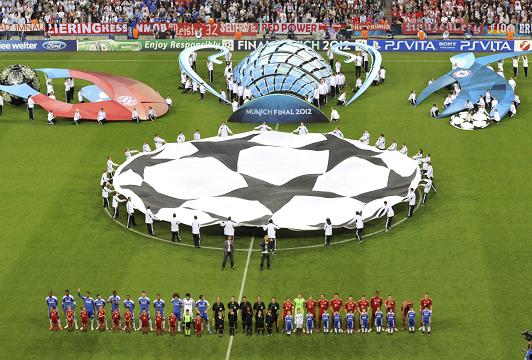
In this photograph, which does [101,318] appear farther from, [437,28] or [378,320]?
[437,28]

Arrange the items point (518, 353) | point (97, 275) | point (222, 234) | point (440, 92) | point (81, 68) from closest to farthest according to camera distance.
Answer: point (518, 353) → point (97, 275) → point (222, 234) → point (440, 92) → point (81, 68)

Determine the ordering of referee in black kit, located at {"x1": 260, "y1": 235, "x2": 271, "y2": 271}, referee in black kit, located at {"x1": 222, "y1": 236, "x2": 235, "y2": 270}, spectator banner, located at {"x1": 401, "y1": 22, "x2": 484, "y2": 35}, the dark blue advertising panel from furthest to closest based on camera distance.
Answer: spectator banner, located at {"x1": 401, "y1": 22, "x2": 484, "y2": 35} < the dark blue advertising panel < referee in black kit, located at {"x1": 222, "y1": 236, "x2": 235, "y2": 270} < referee in black kit, located at {"x1": 260, "y1": 235, "x2": 271, "y2": 271}

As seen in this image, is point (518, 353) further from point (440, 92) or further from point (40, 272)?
point (440, 92)

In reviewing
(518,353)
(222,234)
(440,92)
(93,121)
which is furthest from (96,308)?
(440,92)

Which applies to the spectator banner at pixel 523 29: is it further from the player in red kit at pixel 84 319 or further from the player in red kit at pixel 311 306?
the player in red kit at pixel 84 319

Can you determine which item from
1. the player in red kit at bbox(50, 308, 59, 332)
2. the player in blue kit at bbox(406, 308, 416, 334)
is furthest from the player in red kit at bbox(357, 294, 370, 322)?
the player in red kit at bbox(50, 308, 59, 332)

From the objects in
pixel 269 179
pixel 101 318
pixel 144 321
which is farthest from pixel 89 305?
pixel 269 179

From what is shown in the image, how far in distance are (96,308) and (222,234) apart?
30.5 ft

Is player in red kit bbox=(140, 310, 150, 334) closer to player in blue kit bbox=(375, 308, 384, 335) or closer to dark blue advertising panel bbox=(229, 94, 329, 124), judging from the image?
player in blue kit bbox=(375, 308, 384, 335)

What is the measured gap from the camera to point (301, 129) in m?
61.6

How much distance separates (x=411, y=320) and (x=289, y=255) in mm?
8104

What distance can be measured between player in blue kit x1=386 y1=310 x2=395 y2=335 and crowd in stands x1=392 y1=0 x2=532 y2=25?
46635 mm

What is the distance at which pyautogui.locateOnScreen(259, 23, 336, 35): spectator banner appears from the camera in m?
86.1

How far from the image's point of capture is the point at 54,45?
8462 centimetres
